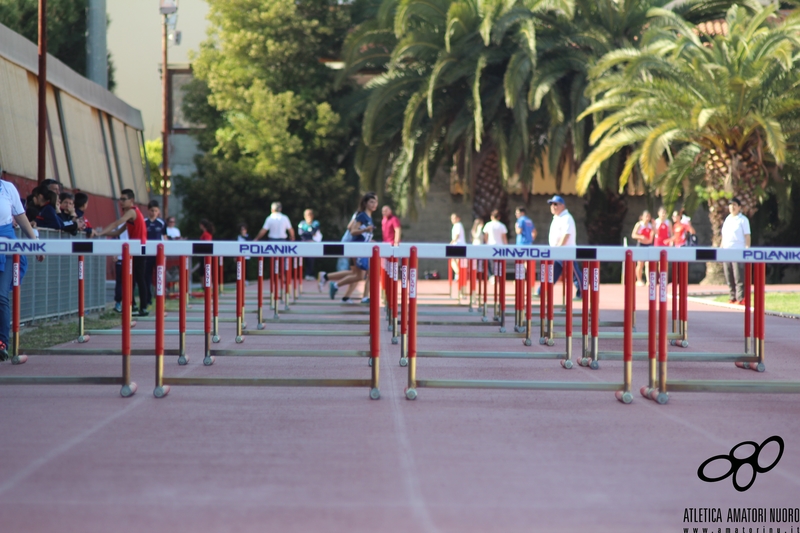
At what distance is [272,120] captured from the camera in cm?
3434

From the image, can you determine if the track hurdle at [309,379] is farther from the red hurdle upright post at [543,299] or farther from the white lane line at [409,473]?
the red hurdle upright post at [543,299]

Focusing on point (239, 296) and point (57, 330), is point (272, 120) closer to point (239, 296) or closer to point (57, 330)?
point (57, 330)

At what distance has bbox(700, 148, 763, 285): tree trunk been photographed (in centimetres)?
2347

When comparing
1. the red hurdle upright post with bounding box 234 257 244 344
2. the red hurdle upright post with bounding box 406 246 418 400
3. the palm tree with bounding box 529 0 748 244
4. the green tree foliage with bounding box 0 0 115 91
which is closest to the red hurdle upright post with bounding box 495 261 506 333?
the red hurdle upright post with bounding box 234 257 244 344

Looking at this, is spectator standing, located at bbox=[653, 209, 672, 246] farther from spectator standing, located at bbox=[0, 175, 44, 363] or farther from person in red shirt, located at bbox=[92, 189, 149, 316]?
spectator standing, located at bbox=[0, 175, 44, 363]

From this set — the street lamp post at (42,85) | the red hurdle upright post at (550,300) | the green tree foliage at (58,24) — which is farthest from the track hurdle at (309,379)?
the green tree foliage at (58,24)

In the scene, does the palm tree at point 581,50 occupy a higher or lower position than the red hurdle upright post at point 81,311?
higher

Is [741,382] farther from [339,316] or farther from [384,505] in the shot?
[339,316]

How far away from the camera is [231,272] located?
3425 cm

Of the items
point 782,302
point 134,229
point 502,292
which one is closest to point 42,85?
point 134,229

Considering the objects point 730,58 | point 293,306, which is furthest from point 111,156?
point 730,58

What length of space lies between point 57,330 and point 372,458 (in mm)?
8574

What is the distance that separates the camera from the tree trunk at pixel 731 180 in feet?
77.0

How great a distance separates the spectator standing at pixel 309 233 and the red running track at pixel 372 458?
14987mm
